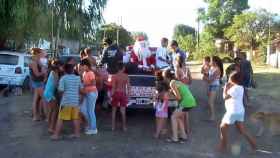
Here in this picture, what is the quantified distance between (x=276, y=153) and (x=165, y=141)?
204 centimetres

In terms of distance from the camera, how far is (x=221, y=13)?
60.8m

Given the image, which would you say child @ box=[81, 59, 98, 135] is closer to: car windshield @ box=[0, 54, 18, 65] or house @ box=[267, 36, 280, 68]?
car windshield @ box=[0, 54, 18, 65]

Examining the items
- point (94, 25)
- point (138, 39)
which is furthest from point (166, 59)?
point (94, 25)

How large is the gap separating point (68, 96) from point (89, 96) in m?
0.57

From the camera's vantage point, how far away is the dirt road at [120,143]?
7945mm

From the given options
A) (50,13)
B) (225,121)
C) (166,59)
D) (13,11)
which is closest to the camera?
(225,121)

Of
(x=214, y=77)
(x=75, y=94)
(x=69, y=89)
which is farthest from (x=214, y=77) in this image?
(x=69, y=89)

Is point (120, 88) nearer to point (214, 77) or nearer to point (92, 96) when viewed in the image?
point (92, 96)

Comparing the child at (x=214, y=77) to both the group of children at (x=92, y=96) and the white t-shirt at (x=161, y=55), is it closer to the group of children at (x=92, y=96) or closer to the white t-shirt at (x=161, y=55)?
the group of children at (x=92, y=96)

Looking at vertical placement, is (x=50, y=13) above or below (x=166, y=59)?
above

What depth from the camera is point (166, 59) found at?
10906mm

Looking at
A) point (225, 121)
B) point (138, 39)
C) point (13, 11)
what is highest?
point (13, 11)

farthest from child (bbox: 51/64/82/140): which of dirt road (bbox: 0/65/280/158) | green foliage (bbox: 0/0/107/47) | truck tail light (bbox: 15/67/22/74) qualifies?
green foliage (bbox: 0/0/107/47)

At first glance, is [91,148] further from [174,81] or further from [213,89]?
[213,89]
